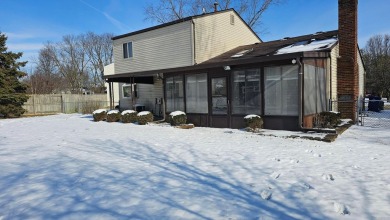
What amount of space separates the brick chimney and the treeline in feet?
131

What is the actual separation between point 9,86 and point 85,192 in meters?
21.2

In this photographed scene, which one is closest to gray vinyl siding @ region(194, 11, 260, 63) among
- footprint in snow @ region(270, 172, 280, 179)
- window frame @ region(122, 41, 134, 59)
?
window frame @ region(122, 41, 134, 59)

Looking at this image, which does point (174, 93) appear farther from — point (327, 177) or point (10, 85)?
point (10, 85)

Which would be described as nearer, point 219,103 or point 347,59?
point 219,103

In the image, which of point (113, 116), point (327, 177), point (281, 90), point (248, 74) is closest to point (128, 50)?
point (113, 116)

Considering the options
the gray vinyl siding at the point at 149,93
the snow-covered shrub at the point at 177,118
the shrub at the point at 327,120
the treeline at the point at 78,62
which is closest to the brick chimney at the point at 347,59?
the shrub at the point at 327,120

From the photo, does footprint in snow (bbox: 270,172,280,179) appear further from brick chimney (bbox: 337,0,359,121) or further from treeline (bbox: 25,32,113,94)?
treeline (bbox: 25,32,113,94)

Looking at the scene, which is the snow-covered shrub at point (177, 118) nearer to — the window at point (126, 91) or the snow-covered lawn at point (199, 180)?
the snow-covered lawn at point (199, 180)

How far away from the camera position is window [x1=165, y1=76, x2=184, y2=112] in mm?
12836

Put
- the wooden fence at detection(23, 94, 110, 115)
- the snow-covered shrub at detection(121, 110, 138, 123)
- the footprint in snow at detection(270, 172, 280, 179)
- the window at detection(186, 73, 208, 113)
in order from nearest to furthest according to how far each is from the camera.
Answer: the footprint in snow at detection(270, 172, 280, 179) → the window at detection(186, 73, 208, 113) → the snow-covered shrub at detection(121, 110, 138, 123) → the wooden fence at detection(23, 94, 110, 115)

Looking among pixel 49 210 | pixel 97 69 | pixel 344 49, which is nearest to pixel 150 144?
pixel 49 210

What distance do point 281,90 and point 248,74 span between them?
58.5 inches

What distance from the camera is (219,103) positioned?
11.3 m

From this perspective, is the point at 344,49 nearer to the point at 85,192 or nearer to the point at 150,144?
the point at 150,144
